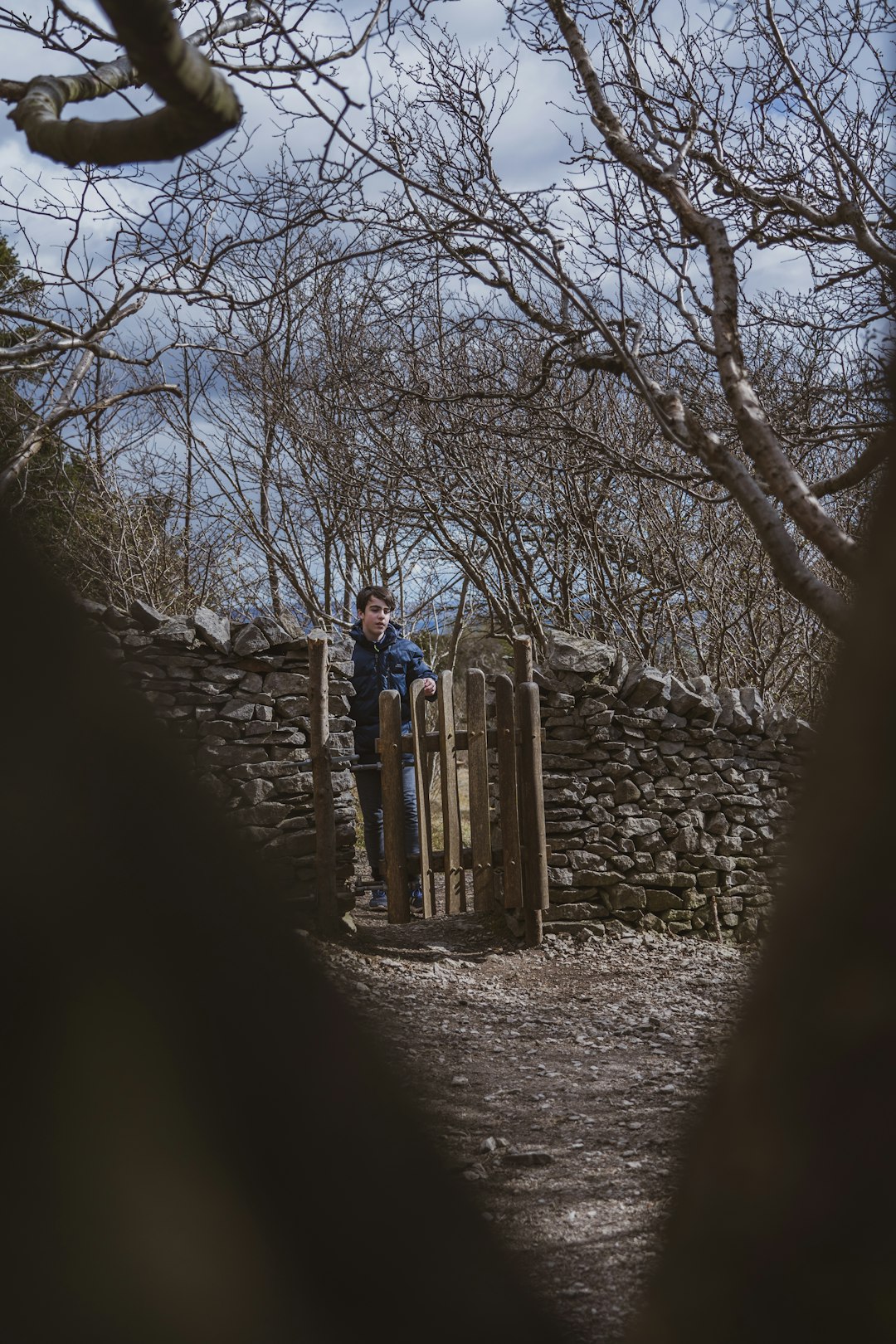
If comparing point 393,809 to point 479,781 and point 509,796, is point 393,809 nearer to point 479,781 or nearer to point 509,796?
point 479,781

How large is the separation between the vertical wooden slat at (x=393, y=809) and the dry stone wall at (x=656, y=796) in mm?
1110

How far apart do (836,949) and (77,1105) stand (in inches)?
17.8

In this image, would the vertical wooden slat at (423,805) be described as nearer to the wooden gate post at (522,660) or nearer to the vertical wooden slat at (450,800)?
the vertical wooden slat at (450,800)

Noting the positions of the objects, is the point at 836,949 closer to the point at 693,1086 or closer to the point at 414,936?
the point at 693,1086

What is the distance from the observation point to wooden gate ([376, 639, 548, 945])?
20.7 feet

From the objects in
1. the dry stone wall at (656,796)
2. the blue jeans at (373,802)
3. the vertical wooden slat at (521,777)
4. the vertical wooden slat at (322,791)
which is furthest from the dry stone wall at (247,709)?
the dry stone wall at (656,796)

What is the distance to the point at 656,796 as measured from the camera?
7.28m

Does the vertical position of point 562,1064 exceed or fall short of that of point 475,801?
it falls short

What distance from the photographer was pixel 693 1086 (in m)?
4.25

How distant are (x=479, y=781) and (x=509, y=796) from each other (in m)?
0.28

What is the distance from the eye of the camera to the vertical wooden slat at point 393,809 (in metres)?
6.25

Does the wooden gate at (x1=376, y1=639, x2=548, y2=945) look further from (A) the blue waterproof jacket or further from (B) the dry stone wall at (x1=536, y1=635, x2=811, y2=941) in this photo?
(A) the blue waterproof jacket

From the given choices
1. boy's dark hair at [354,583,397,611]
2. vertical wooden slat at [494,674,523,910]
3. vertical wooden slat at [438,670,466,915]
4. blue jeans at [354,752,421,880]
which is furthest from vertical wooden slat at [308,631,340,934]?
vertical wooden slat at [494,674,523,910]

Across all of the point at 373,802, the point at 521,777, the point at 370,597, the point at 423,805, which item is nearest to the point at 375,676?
the point at 370,597
